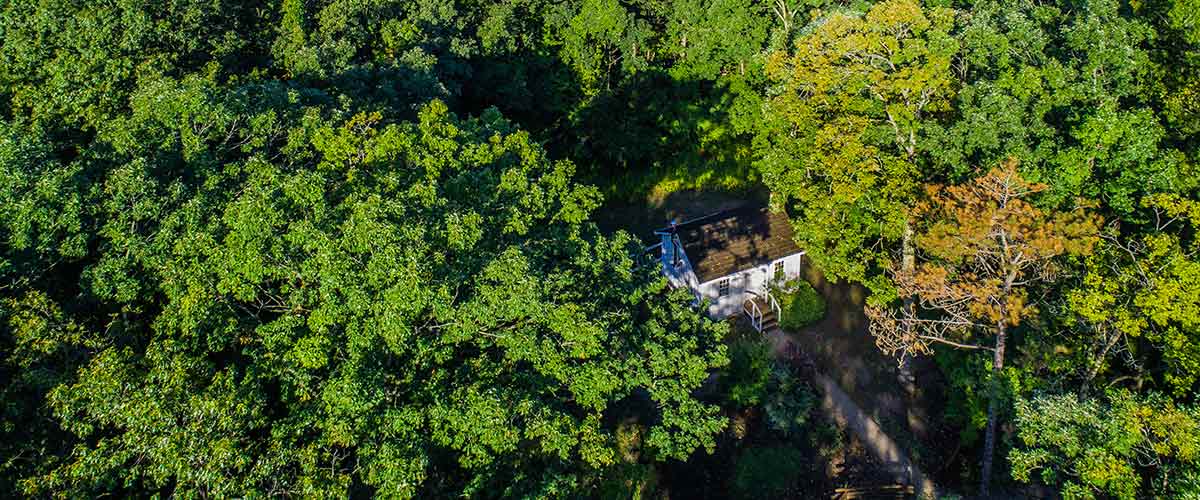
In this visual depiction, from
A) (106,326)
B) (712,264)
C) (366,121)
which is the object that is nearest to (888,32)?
(712,264)

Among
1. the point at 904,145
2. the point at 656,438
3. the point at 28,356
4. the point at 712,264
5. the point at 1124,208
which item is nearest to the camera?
the point at 28,356

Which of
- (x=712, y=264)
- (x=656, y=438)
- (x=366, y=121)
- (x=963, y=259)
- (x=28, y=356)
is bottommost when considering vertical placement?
(x=656, y=438)

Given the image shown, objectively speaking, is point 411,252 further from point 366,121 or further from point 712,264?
point 712,264

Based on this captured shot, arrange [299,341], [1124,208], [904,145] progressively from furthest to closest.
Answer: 1. [904,145]
2. [1124,208]
3. [299,341]

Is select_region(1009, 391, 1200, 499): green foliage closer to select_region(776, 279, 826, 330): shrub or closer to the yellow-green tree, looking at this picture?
the yellow-green tree

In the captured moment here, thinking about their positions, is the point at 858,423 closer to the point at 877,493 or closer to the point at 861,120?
the point at 877,493

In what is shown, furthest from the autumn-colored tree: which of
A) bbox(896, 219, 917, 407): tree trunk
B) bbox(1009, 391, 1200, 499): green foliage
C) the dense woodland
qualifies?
bbox(1009, 391, 1200, 499): green foliage

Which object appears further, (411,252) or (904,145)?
(904,145)

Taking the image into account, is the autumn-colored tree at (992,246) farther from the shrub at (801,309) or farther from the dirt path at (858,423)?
the shrub at (801,309)
